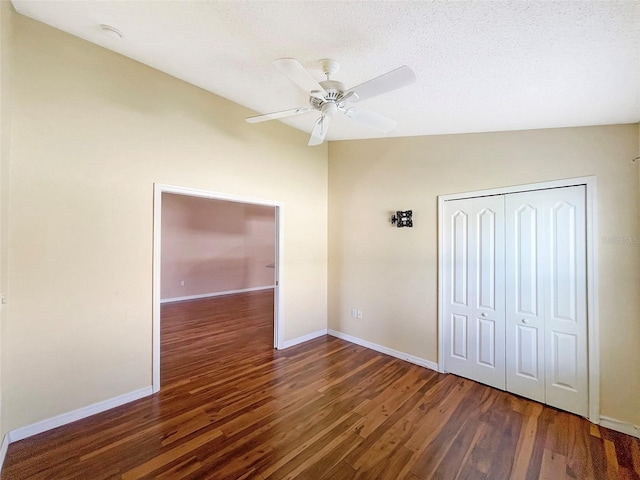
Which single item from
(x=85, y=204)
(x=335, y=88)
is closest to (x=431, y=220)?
(x=335, y=88)

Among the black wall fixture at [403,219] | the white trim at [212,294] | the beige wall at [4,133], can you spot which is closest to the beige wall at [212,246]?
the white trim at [212,294]

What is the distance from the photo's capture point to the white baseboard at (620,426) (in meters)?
2.13

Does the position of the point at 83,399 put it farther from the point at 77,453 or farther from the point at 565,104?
the point at 565,104

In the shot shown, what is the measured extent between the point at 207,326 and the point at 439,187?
442cm

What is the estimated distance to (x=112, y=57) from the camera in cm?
240

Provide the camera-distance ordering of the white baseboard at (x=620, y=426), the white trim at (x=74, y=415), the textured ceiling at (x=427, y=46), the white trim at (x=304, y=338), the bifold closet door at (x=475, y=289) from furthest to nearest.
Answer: the white trim at (x=304, y=338) < the bifold closet door at (x=475, y=289) < the white baseboard at (x=620, y=426) < the white trim at (x=74, y=415) < the textured ceiling at (x=427, y=46)

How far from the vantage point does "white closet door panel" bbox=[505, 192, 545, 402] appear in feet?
8.50

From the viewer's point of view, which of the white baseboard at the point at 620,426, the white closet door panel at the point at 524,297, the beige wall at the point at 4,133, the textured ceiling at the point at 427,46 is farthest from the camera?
the white closet door panel at the point at 524,297

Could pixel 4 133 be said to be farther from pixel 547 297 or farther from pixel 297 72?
pixel 547 297

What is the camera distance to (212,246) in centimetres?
731

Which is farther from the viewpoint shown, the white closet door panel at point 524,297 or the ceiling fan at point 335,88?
the white closet door panel at point 524,297

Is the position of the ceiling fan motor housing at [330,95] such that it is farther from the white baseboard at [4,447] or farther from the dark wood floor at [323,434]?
the white baseboard at [4,447]

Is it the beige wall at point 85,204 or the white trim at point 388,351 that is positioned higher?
the beige wall at point 85,204

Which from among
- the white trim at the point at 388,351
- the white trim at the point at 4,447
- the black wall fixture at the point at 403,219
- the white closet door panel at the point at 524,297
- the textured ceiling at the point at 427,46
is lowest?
the white trim at the point at 388,351
